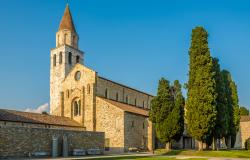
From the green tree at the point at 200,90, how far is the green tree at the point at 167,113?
11.3ft

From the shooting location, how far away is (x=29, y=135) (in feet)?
108

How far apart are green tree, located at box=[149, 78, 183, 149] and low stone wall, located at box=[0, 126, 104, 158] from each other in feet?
33.6

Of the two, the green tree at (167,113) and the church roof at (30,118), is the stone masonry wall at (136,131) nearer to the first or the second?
the green tree at (167,113)

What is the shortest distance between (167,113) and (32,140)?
19175 mm

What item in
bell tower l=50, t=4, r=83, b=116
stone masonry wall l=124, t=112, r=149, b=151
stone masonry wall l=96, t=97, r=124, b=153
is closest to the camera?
stone masonry wall l=96, t=97, r=124, b=153

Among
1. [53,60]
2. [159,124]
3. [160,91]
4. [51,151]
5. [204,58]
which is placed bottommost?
[51,151]

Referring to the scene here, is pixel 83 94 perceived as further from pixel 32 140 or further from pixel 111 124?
pixel 32 140

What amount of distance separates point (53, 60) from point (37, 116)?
2508 centimetres

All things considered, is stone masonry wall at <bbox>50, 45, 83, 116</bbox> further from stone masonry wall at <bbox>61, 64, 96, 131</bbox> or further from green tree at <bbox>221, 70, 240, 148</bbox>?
green tree at <bbox>221, 70, 240, 148</bbox>

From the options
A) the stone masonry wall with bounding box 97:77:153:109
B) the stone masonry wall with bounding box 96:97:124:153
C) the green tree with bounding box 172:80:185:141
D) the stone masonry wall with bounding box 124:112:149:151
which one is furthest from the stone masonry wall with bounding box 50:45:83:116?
the green tree with bounding box 172:80:185:141

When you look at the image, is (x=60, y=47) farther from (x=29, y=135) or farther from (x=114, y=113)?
(x=29, y=135)

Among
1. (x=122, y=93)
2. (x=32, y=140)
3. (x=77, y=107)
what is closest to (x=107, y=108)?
(x=77, y=107)

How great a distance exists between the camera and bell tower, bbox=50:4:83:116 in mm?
66000

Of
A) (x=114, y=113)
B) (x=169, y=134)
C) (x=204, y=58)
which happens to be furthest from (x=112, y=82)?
(x=204, y=58)
